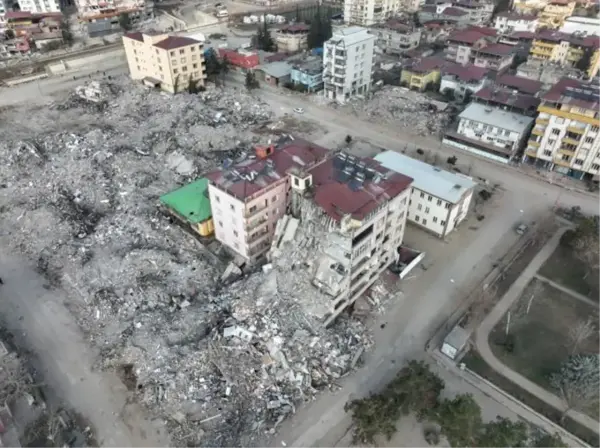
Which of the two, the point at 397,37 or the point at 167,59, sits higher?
the point at 167,59

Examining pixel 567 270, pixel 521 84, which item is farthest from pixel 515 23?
pixel 567 270

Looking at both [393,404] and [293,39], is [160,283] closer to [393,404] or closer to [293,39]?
[393,404]

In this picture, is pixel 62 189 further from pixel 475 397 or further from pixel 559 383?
pixel 559 383

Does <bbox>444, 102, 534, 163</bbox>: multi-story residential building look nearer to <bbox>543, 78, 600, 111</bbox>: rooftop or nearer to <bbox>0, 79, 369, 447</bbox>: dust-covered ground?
<bbox>543, 78, 600, 111</bbox>: rooftop

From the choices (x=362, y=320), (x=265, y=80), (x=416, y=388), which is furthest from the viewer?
(x=265, y=80)

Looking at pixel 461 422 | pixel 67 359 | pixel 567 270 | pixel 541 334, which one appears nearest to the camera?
pixel 461 422

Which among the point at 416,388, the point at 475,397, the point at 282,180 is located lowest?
the point at 475,397

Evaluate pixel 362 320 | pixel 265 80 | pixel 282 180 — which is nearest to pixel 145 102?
pixel 265 80
